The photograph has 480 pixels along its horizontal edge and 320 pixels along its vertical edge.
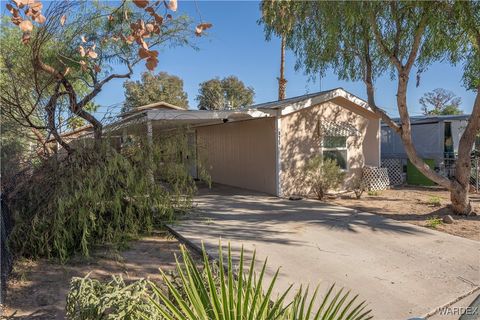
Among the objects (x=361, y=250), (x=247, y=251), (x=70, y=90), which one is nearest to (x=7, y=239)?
(x=70, y=90)

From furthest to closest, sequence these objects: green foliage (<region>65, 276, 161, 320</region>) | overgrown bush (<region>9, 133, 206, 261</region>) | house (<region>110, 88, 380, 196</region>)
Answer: house (<region>110, 88, 380, 196</region>)
overgrown bush (<region>9, 133, 206, 261</region>)
green foliage (<region>65, 276, 161, 320</region>)

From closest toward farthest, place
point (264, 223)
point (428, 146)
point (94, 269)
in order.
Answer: point (94, 269), point (264, 223), point (428, 146)

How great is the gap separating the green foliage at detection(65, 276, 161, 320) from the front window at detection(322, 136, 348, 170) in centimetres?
995

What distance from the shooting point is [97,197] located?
5.31 meters

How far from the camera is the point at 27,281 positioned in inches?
169

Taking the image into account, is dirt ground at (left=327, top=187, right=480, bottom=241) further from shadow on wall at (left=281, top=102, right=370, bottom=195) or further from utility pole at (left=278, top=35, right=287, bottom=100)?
utility pole at (left=278, top=35, right=287, bottom=100)

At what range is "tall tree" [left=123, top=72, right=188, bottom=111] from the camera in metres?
31.8

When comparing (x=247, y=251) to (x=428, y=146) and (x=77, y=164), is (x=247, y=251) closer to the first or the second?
(x=77, y=164)

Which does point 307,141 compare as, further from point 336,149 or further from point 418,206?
point 418,206

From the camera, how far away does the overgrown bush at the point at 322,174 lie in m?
10.5

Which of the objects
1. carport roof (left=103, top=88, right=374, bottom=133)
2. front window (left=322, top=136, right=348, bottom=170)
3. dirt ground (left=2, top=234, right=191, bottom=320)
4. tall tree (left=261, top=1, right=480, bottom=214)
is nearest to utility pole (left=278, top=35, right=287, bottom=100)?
carport roof (left=103, top=88, right=374, bottom=133)

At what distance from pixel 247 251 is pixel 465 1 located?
6.05 m

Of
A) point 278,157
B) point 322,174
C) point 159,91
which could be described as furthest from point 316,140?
point 159,91

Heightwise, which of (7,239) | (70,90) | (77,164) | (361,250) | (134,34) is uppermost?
(70,90)
